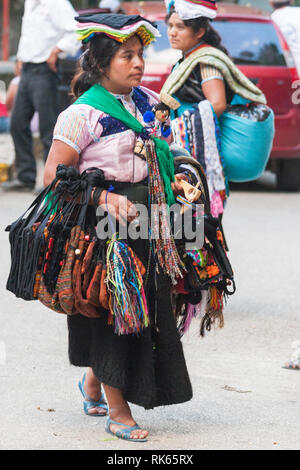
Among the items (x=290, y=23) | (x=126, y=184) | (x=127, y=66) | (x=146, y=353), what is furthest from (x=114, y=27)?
(x=290, y=23)

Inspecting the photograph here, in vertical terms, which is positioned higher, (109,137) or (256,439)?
(109,137)

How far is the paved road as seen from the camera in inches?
166

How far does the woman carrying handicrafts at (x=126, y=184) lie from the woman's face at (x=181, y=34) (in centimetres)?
157

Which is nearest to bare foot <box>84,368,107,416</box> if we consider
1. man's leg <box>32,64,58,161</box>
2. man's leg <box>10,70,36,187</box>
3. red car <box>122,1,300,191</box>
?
man's leg <box>32,64,58,161</box>

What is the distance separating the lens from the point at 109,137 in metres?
4.15

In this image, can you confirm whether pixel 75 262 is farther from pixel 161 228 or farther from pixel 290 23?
pixel 290 23

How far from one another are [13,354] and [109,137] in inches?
66.5

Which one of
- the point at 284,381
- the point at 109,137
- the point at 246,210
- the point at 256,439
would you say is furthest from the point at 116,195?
the point at 246,210

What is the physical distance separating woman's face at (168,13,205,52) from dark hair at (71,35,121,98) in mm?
1506

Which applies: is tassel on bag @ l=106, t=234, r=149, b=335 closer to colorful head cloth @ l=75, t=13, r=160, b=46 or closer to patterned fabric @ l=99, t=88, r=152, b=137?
patterned fabric @ l=99, t=88, r=152, b=137

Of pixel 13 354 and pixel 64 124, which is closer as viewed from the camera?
pixel 64 124

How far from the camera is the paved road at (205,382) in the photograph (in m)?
4.22

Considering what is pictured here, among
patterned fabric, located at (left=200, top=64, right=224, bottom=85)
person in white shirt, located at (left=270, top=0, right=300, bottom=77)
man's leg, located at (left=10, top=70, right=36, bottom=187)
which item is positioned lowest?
man's leg, located at (left=10, top=70, right=36, bottom=187)

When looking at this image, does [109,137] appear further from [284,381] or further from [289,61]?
[289,61]
